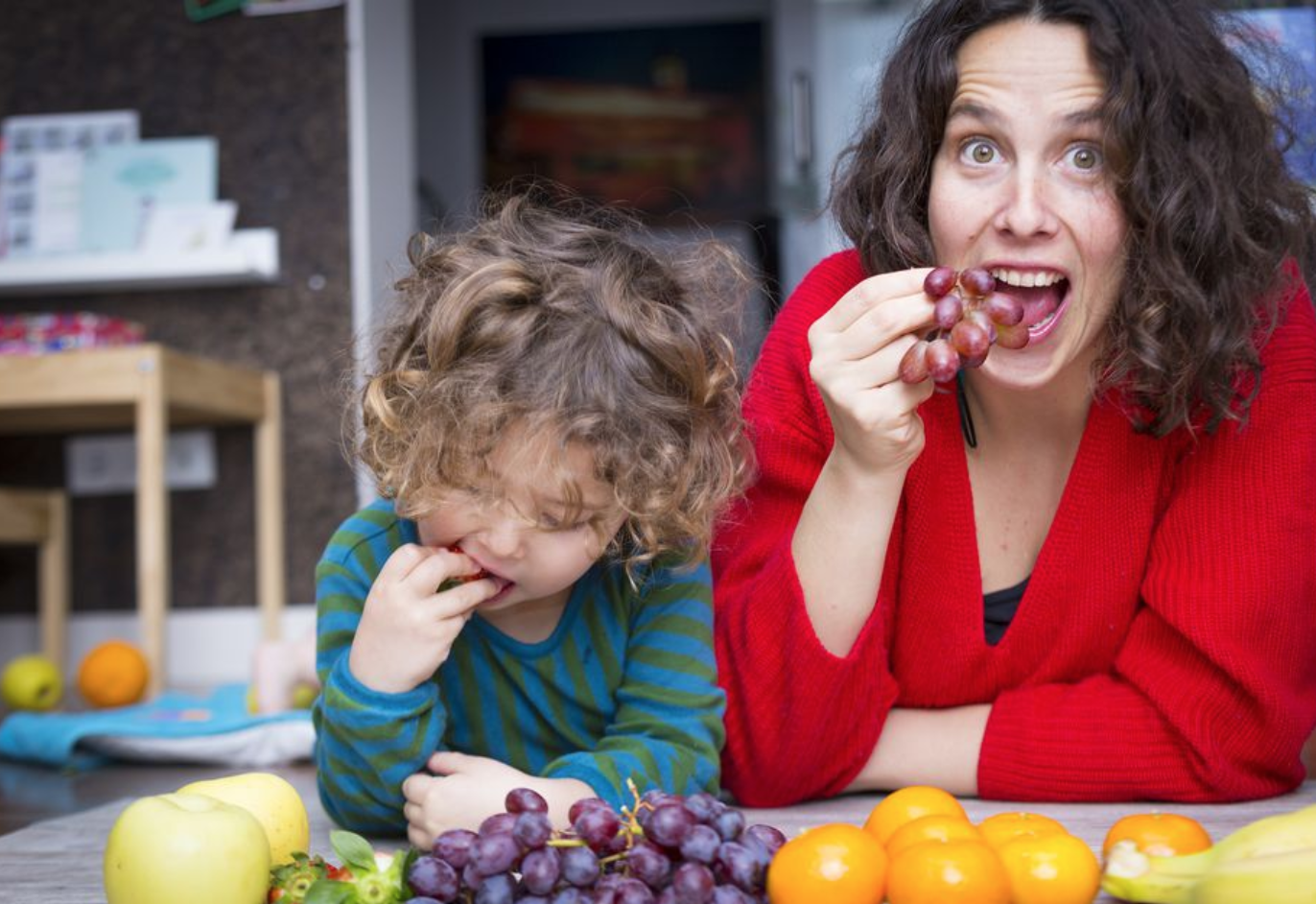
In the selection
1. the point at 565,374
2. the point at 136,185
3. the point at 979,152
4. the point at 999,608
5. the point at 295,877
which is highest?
the point at 136,185

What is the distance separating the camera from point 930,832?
0.91 m

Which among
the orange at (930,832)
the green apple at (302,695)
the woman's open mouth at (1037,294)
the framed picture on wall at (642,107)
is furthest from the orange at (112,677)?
the framed picture on wall at (642,107)

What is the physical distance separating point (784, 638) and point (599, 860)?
49 cm

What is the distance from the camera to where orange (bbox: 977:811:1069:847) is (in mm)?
943

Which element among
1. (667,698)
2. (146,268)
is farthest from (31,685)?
(667,698)

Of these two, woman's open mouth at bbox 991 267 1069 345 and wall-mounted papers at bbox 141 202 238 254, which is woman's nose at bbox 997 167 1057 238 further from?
wall-mounted papers at bbox 141 202 238 254

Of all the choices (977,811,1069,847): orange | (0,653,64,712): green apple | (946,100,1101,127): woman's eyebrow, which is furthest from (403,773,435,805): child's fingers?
(0,653,64,712): green apple

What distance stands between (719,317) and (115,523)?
279 cm

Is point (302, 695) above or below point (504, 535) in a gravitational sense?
below

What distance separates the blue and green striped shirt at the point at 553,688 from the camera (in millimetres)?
1208

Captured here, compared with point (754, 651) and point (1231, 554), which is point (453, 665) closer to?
point (754, 651)

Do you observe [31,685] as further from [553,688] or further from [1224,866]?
[1224,866]

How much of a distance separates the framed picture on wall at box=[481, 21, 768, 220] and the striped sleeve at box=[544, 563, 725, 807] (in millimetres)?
4883

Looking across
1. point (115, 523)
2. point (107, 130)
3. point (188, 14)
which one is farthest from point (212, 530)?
point (188, 14)
